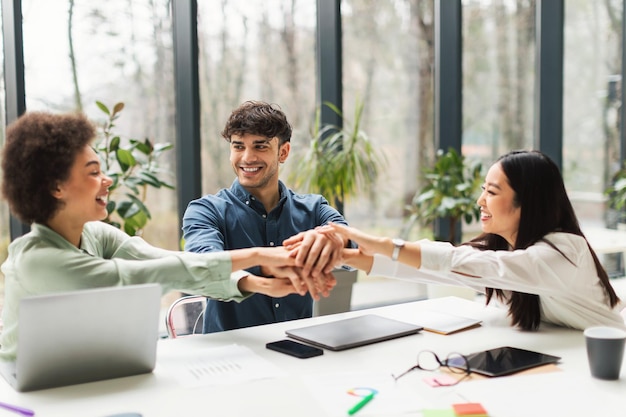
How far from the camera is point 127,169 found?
3357mm

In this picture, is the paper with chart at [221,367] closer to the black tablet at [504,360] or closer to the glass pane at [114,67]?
the black tablet at [504,360]

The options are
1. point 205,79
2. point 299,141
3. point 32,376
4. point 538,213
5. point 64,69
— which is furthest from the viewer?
point 299,141

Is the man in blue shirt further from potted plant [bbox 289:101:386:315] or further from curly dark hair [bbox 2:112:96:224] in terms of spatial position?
potted plant [bbox 289:101:386:315]

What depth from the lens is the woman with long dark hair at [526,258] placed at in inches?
77.8

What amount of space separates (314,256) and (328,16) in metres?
2.42

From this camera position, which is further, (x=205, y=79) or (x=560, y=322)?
(x=205, y=79)

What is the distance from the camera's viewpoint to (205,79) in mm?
3957

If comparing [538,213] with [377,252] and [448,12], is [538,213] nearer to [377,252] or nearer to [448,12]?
[377,252]

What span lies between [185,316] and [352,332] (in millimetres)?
656

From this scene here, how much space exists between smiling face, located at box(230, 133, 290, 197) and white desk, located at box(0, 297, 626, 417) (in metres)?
0.88

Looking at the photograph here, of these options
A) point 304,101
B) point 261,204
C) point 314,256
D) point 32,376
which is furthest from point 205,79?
point 32,376

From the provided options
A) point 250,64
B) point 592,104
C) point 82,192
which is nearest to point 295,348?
point 82,192

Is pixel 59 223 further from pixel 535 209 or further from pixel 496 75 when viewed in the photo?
pixel 496 75

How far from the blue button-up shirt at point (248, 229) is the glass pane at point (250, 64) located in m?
1.35
